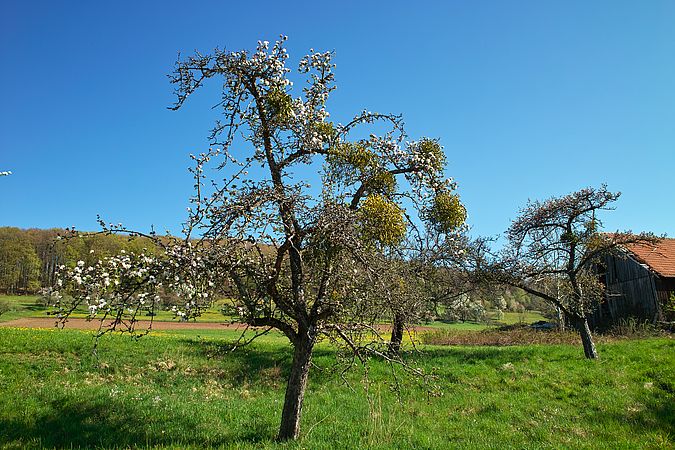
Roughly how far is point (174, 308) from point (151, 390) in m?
6.78

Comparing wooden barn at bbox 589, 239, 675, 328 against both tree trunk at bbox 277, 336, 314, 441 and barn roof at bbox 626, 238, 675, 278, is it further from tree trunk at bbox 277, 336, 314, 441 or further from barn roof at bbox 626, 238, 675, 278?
tree trunk at bbox 277, 336, 314, 441

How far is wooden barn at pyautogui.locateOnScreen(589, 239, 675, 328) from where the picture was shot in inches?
1057

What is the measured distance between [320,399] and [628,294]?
26727 mm

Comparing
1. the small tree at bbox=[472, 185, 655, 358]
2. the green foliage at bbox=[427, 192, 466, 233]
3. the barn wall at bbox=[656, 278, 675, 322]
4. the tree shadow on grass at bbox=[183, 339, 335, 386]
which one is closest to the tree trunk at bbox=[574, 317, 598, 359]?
the small tree at bbox=[472, 185, 655, 358]

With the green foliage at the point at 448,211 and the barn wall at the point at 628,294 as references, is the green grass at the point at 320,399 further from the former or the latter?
the barn wall at the point at 628,294

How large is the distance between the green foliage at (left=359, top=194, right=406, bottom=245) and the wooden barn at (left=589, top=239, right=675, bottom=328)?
77.5 ft

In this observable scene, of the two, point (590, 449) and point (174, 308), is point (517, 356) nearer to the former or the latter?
point (590, 449)

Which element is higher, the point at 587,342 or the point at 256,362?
the point at 587,342

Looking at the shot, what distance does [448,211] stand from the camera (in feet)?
26.2

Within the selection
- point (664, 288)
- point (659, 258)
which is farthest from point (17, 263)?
point (659, 258)

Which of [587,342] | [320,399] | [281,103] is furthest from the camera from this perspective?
[587,342]

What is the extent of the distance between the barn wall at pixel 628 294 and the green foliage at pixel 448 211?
2291 centimetres

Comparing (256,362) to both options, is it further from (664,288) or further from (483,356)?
(664,288)

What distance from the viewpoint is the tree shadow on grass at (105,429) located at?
7.50 m
